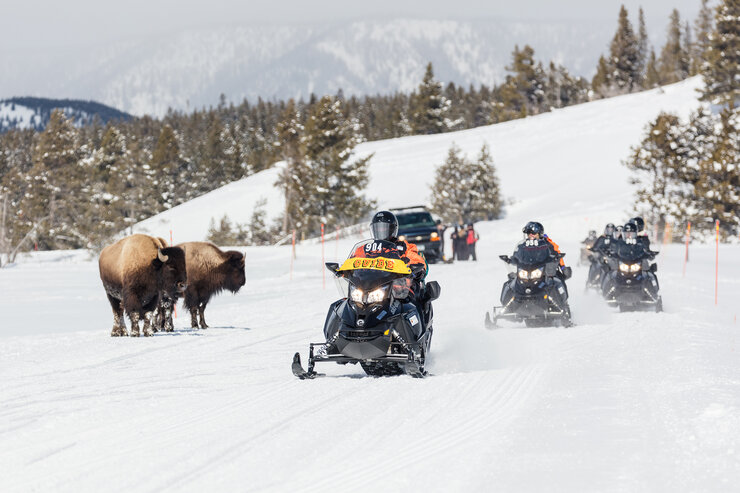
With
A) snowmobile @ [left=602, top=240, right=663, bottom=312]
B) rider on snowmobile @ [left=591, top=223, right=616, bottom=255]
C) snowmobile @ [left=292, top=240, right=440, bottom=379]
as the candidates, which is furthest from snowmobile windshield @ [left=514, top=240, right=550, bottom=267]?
snowmobile @ [left=292, top=240, right=440, bottom=379]

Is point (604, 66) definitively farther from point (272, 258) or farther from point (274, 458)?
point (274, 458)

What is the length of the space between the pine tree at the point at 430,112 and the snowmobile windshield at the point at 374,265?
283 feet

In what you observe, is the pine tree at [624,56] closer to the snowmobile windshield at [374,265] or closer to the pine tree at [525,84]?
the pine tree at [525,84]

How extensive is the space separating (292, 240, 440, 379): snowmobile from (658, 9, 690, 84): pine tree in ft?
347

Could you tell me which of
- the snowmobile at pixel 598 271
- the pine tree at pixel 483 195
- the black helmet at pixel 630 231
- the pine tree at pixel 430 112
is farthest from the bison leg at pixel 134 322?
the pine tree at pixel 430 112

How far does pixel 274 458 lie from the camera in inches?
201

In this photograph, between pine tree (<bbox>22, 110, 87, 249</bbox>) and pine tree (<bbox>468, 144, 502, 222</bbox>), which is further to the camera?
pine tree (<bbox>22, 110, 87, 249</bbox>)

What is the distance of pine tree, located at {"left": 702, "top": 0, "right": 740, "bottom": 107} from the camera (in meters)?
55.7

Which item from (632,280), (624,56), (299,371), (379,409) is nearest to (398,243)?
(299,371)

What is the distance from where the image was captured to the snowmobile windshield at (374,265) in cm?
806

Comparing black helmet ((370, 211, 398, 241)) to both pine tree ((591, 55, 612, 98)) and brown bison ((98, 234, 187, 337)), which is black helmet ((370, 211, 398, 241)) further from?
pine tree ((591, 55, 612, 98))

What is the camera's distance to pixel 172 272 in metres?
12.6

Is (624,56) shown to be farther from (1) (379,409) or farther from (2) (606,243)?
(1) (379,409)

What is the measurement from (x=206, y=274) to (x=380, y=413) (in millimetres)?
8126
